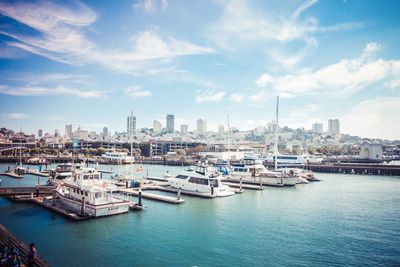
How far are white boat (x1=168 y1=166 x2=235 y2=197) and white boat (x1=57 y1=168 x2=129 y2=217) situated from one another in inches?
512

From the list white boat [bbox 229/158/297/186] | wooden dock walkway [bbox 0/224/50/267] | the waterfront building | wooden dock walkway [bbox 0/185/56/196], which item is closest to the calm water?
wooden dock walkway [bbox 0/185/56/196]

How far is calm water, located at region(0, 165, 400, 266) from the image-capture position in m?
19.2

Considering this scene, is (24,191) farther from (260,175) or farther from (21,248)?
(260,175)

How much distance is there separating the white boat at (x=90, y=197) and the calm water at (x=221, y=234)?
3.13 ft

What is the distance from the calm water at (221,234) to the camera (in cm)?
1925

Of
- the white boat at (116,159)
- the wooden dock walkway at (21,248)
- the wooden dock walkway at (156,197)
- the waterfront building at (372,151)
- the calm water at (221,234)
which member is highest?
the waterfront building at (372,151)

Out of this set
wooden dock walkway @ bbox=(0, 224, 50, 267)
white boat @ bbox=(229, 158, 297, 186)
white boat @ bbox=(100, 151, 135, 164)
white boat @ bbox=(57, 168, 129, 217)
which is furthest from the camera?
white boat @ bbox=(100, 151, 135, 164)

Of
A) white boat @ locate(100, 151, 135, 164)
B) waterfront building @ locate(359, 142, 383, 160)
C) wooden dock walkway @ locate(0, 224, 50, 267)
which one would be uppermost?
waterfront building @ locate(359, 142, 383, 160)

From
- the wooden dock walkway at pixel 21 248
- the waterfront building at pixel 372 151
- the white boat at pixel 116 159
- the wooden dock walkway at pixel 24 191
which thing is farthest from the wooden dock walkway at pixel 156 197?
the waterfront building at pixel 372 151

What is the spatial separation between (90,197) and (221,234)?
12526 millimetres

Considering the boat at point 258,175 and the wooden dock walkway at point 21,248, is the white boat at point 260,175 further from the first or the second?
the wooden dock walkway at point 21,248

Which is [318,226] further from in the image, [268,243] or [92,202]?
[92,202]

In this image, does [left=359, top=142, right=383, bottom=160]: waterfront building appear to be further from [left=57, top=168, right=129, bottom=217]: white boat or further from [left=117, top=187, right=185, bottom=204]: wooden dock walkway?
[left=57, top=168, right=129, bottom=217]: white boat

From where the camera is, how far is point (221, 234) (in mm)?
→ 24391
